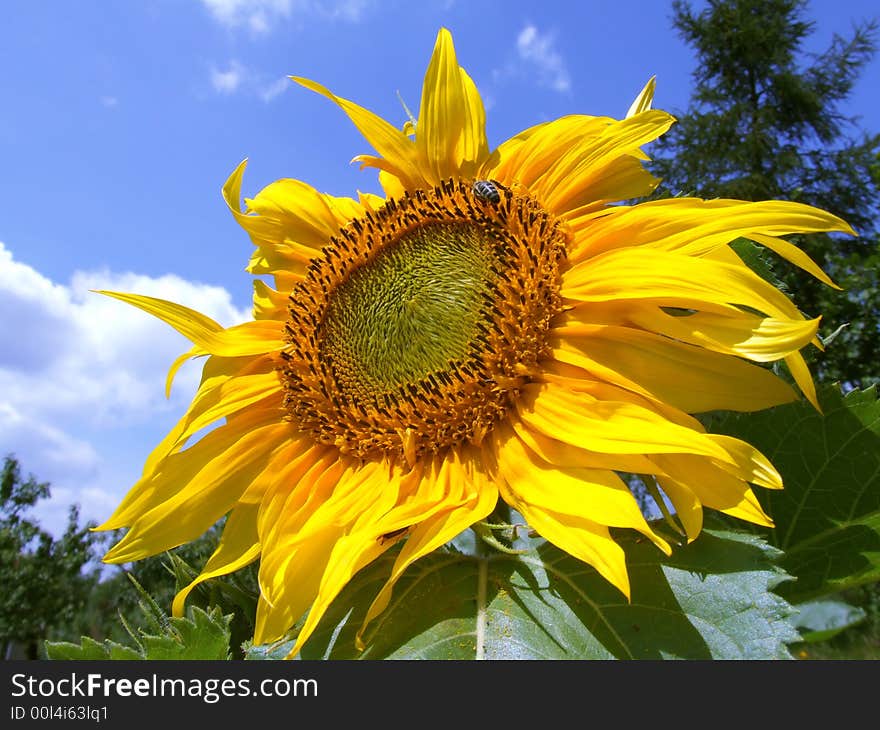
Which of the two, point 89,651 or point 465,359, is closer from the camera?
point 89,651

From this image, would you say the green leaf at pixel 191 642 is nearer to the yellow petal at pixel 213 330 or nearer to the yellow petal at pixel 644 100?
the yellow petal at pixel 213 330

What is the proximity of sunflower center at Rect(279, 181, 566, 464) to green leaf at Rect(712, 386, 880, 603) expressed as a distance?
406mm

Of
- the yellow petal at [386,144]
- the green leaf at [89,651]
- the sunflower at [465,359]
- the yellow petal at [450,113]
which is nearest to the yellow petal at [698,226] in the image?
the sunflower at [465,359]

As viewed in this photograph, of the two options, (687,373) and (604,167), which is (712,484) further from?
(604,167)

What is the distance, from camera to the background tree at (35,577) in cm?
1617

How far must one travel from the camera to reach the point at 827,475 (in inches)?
53.5

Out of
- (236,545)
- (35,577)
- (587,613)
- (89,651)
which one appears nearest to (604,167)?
(587,613)

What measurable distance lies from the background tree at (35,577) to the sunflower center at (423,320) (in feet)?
54.8

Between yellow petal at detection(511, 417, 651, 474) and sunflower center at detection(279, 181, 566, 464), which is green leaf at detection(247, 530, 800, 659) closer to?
yellow petal at detection(511, 417, 651, 474)

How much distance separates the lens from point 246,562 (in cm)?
140

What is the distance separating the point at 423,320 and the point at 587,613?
667 mm

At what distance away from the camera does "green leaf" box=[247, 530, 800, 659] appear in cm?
102

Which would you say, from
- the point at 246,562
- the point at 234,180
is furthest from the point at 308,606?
the point at 234,180

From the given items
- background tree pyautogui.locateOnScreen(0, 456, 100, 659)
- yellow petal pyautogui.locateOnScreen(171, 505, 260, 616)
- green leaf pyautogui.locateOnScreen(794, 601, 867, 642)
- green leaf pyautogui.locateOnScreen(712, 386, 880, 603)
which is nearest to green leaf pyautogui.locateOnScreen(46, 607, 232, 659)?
yellow petal pyautogui.locateOnScreen(171, 505, 260, 616)
